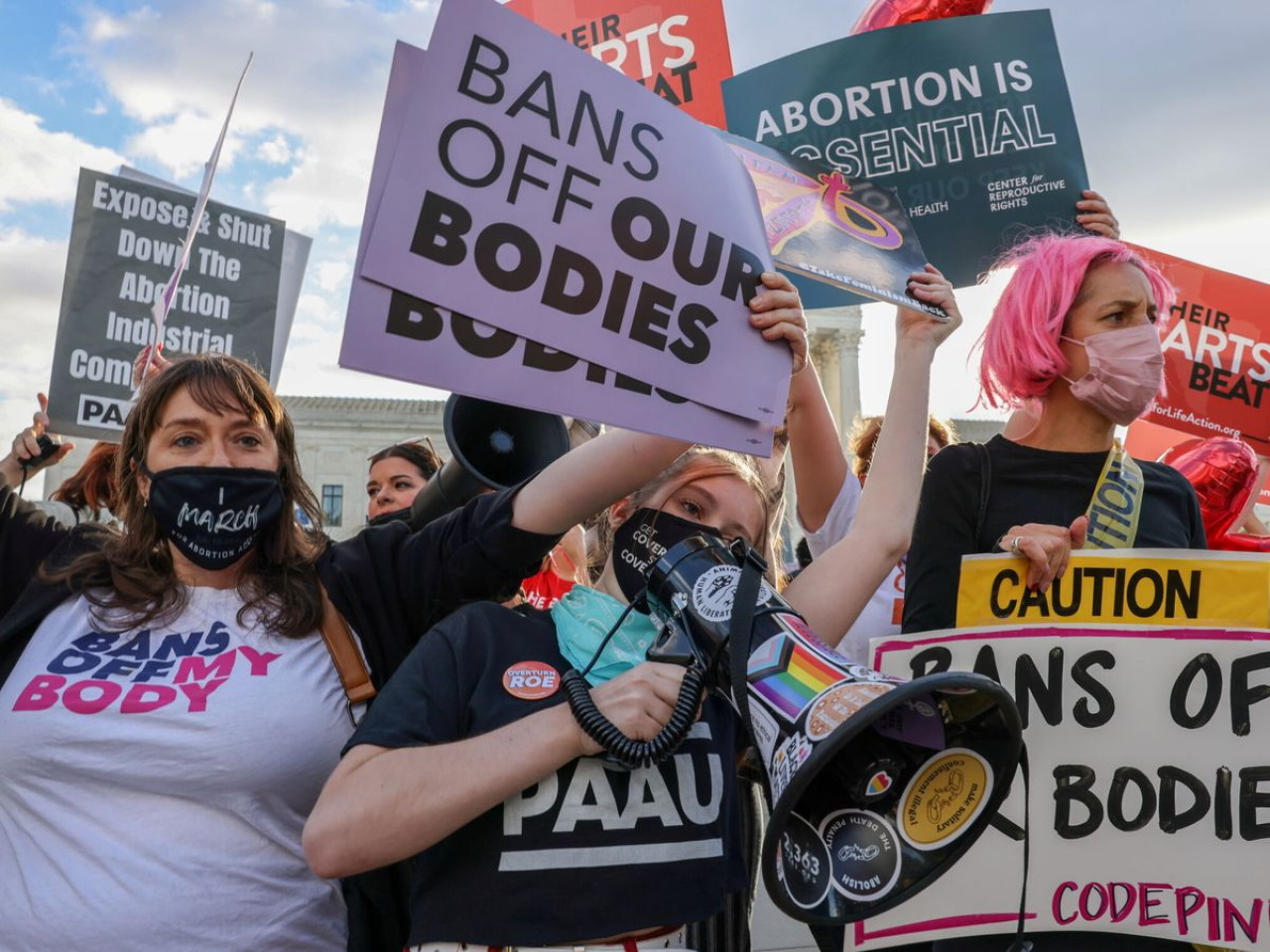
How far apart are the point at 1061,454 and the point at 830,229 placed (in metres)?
0.66

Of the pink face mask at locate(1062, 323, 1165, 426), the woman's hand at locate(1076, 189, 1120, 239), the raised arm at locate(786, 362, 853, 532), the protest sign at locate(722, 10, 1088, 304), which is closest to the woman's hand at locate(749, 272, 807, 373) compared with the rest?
the raised arm at locate(786, 362, 853, 532)

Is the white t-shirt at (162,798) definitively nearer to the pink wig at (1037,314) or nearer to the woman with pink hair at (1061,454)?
the woman with pink hair at (1061,454)

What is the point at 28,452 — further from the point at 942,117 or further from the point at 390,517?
the point at 942,117

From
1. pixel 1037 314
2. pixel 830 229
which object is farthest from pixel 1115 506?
pixel 830 229

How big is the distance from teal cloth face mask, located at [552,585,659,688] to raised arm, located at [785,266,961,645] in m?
0.36

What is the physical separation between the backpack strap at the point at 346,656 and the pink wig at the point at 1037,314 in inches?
57.7

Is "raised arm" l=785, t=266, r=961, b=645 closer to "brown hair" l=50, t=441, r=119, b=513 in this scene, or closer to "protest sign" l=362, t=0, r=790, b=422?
"protest sign" l=362, t=0, r=790, b=422

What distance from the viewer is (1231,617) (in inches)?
87.0

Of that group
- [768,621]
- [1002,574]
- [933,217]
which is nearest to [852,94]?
[933,217]

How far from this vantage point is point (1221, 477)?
430cm

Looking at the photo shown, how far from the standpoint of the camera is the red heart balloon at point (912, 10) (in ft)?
12.4

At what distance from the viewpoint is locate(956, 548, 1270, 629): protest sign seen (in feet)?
7.20

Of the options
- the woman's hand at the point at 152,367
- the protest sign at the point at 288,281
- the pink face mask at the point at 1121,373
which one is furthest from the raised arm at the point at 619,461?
the protest sign at the point at 288,281

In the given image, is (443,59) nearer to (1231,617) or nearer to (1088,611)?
(1088,611)
